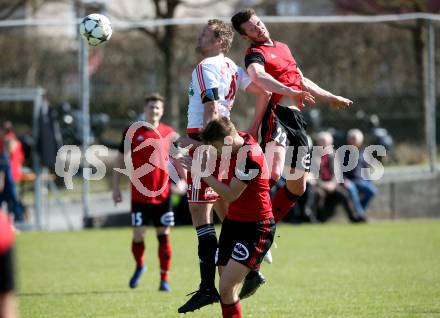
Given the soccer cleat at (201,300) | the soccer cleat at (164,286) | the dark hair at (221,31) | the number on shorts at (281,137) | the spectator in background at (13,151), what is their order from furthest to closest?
1. the spectator in background at (13,151)
2. the soccer cleat at (164,286)
3. the number on shorts at (281,137)
4. the dark hair at (221,31)
5. the soccer cleat at (201,300)

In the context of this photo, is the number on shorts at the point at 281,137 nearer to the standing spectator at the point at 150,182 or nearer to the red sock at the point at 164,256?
the standing spectator at the point at 150,182

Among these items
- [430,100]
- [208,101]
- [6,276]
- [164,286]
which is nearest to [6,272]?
[6,276]

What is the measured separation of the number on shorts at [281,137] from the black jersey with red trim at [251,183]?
1.77 m

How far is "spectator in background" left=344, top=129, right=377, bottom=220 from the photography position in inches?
665

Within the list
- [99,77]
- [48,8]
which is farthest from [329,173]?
[48,8]

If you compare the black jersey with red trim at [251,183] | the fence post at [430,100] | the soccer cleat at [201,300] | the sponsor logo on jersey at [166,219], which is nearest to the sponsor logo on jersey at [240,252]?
the black jersey with red trim at [251,183]

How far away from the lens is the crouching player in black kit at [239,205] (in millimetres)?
6070

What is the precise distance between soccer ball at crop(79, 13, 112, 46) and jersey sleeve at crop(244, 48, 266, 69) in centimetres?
150

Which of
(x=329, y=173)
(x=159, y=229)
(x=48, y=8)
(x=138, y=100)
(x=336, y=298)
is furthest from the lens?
(x=48, y=8)

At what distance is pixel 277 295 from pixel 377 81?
475 inches

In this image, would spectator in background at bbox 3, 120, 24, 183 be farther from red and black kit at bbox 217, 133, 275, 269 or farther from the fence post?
red and black kit at bbox 217, 133, 275, 269

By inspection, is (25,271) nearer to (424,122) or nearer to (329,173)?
(329,173)

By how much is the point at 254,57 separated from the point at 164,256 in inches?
111

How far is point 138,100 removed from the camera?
19.8 metres
